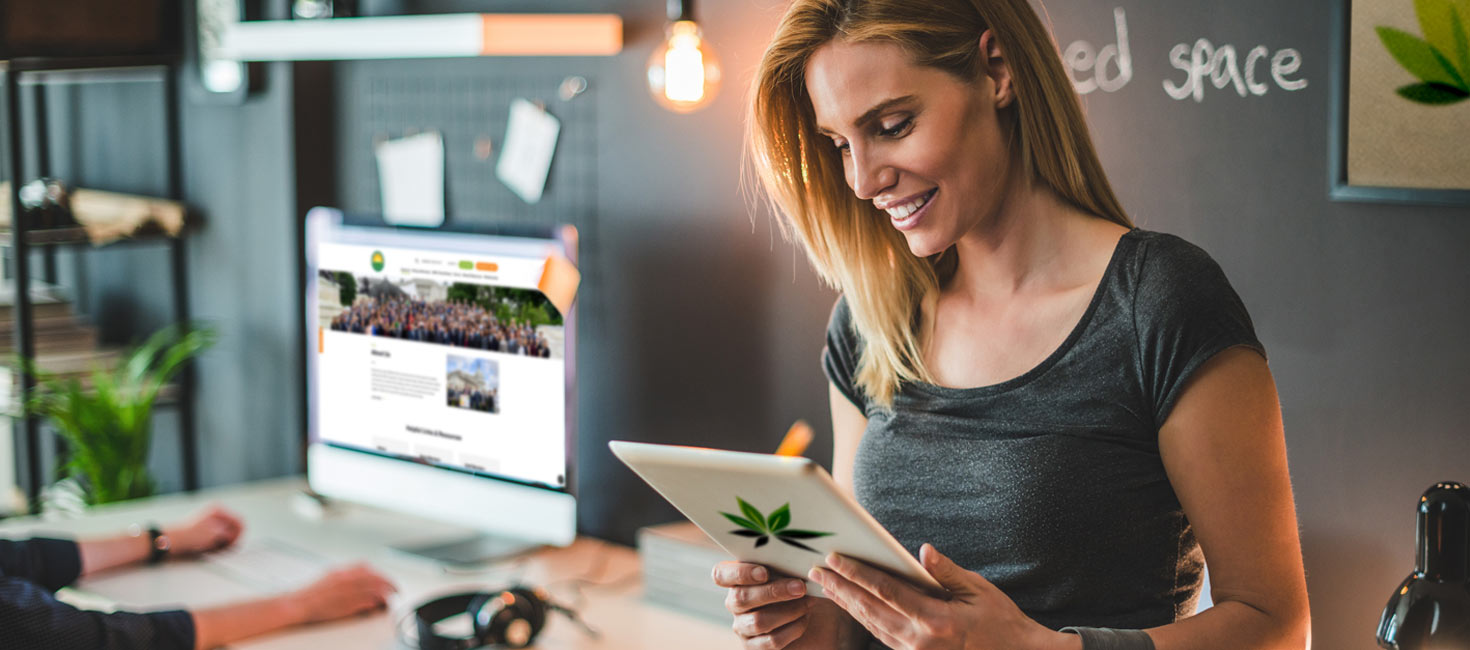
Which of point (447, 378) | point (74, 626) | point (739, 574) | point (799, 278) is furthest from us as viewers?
point (447, 378)

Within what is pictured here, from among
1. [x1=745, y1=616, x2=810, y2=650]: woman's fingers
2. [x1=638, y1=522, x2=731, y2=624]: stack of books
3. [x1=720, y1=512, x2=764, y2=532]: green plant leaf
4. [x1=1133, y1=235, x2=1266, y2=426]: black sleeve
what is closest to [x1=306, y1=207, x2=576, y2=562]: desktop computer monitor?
[x1=638, y1=522, x2=731, y2=624]: stack of books

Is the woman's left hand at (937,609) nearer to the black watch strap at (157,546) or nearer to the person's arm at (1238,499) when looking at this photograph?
the person's arm at (1238,499)

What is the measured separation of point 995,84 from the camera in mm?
1220

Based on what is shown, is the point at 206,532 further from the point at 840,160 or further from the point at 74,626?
the point at 840,160

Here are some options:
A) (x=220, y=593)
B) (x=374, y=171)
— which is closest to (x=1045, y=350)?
(x=220, y=593)

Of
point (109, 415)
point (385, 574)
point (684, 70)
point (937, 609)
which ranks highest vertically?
point (684, 70)

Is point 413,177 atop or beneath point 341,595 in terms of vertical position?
atop

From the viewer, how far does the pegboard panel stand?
7.04 ft

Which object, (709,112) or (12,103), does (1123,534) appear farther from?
(12,103)

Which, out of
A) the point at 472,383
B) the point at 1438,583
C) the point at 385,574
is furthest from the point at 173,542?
the point at 1438,583

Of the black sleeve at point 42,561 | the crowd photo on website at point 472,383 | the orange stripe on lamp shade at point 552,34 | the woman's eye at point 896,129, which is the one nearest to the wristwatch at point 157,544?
the black sleeve at point 42,561

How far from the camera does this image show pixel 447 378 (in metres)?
1.98

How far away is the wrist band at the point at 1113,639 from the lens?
108cm

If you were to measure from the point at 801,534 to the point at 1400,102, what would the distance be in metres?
0.72
